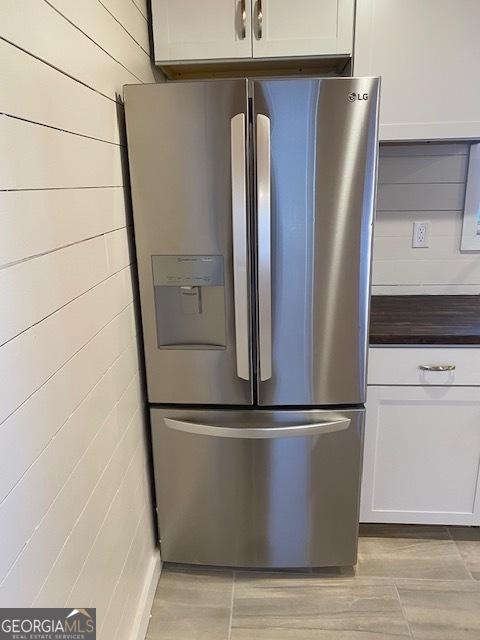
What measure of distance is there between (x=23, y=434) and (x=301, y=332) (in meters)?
0.92

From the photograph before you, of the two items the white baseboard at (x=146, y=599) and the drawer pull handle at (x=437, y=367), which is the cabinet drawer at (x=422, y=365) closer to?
the drawer pull handle at (x=437, y=367)

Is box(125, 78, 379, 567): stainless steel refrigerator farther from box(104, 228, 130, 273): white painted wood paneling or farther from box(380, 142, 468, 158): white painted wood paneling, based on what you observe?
box(380, 142, 468, 158): white painted wood paneling

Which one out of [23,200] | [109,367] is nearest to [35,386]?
[23,200]

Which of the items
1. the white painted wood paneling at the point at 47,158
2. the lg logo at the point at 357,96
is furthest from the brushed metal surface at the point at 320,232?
the white painted wood paneling at the point at 47,158

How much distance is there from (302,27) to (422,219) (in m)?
0.96

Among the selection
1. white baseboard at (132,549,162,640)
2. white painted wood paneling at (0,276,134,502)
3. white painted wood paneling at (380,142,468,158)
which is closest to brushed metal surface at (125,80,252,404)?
white painted wood paneling at (0,276,134,502)

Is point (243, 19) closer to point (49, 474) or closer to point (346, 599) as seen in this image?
point (49, 474)

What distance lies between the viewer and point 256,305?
1508mm

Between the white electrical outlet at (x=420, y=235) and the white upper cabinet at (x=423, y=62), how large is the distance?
0.48 meters

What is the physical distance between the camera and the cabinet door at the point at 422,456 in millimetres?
1761

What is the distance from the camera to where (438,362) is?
172cm

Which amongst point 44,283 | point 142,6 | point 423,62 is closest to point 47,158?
point 44,283

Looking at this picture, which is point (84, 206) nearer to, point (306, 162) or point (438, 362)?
point (306, 162)

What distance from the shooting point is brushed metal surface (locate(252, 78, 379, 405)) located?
137cm
